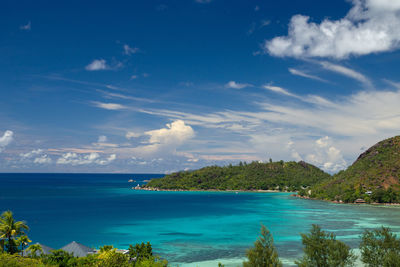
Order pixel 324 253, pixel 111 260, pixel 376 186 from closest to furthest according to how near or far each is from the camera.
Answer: pixel 111 260 < pixel 324 253 < pixel 376 186

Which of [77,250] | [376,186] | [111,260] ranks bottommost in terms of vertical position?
[77,250]

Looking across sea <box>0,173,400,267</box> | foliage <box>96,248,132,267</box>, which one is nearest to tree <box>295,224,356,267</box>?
sea <box>0,173,400,267</box>

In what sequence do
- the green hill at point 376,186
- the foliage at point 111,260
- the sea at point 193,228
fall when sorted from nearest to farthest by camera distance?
1. the foliage at point 111,260
2. the sea at point 193,228
3. the green hill at point 376,186

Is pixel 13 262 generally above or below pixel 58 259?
above

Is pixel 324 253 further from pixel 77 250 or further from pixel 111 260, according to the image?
pixel 77 250

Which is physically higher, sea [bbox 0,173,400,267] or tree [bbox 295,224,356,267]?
tree [bbox 295,224,356,267]

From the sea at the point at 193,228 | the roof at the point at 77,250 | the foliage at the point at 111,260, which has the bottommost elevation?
the sea at the point at 193,228

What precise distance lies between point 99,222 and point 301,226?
236ft

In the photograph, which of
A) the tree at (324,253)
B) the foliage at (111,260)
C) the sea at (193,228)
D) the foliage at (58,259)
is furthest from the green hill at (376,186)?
the foliage at (58,259)

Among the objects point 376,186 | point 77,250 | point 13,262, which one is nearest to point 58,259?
point 77,250

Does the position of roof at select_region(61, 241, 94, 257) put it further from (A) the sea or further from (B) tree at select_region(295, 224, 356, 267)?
(B) tree at select_region(295, 224, 356, 267)

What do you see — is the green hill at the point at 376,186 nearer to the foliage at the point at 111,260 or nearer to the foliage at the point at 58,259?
the foliage at the point at 111,260

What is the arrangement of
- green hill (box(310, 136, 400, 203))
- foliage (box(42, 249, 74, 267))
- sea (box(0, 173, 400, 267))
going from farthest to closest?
green hill (box(310, 136, 400, 203))
sea (box(0, 173, 400, 267))
foliage (box(42, 249, 74, 267))

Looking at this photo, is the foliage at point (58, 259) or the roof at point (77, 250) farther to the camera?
the roof at point (77, 250)
